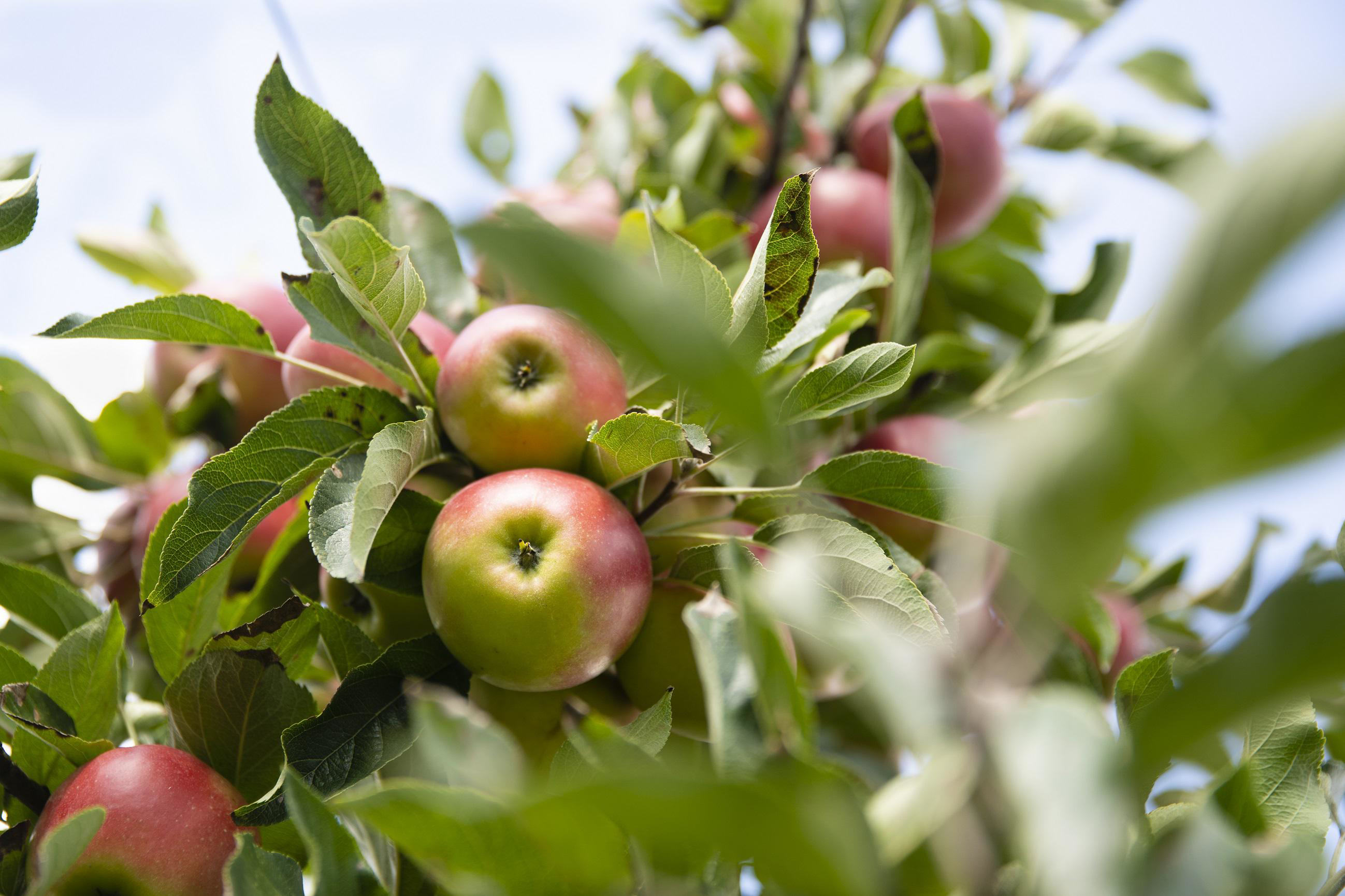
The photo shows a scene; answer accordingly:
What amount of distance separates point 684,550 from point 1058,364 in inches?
18.8

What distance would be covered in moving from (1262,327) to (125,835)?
23.8 inches

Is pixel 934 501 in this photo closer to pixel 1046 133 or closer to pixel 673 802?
pixel 673 802

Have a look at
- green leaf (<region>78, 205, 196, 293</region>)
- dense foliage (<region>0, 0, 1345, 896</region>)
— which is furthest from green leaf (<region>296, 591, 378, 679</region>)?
green leaf (<region>78, 205, 196, 293</region>)

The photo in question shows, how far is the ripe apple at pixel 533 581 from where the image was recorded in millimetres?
544

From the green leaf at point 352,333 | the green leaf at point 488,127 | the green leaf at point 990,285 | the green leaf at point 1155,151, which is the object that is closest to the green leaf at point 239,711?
the green leaf at point 352,333

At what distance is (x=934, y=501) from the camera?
0.62m

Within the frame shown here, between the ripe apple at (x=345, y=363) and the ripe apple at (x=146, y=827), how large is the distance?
28 centimetres

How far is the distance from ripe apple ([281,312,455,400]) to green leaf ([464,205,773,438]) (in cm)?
45

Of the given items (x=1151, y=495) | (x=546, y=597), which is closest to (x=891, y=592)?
(x=546, y=597)

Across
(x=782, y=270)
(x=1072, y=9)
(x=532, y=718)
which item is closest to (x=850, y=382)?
(x=782, y=270)

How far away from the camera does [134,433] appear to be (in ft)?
3.78

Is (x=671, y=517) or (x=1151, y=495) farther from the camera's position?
(x=671, y=517)

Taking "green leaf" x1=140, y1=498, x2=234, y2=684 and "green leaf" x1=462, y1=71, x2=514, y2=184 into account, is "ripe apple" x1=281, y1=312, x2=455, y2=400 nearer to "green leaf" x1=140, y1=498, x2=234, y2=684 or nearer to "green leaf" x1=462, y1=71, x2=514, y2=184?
"green leaf" x1=140, y1=498, x2=234, y2=684

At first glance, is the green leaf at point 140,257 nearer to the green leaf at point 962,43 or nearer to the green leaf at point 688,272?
the green leaf at point 688,272
